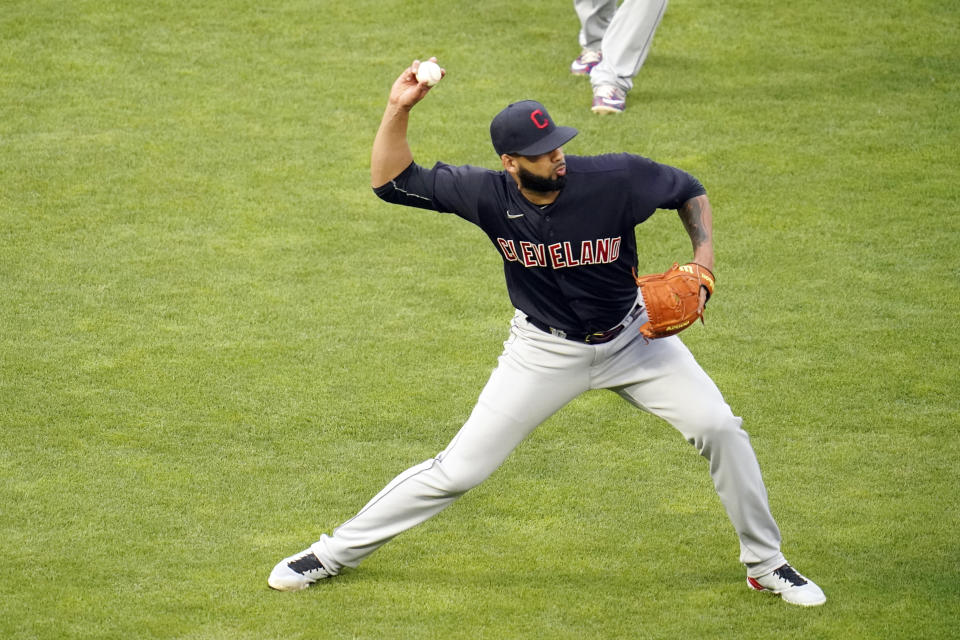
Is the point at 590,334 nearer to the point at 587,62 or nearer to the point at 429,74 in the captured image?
the point at 429,74

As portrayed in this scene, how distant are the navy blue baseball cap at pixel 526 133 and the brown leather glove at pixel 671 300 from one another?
0.58 m

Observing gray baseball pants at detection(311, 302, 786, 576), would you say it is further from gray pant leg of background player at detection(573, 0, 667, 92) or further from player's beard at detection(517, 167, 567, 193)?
gray pant leg of background player at detection(573, 0, 667, 92)

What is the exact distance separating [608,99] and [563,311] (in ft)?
17.2

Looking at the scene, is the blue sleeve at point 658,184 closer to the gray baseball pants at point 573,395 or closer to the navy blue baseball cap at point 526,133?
the navy blue baseball cap at point 526,133

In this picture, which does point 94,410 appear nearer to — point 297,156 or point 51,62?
point 297,156

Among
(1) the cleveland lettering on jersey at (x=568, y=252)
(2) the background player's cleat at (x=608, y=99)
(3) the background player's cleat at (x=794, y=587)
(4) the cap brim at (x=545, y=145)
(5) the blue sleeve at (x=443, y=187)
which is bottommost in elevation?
(3) the background player's cleat at (x=794, y=587)

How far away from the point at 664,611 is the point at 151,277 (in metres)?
4.06

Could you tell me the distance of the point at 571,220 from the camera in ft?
14.5

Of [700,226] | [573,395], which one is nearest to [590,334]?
[573,395]

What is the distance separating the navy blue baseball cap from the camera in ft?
14.1

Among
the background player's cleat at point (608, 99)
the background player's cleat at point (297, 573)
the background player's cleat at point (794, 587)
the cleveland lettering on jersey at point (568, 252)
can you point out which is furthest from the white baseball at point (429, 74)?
the background player's cleat at point (608, 99)

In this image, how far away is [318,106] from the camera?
966 cm

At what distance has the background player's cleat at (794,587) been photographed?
4629 millimetres

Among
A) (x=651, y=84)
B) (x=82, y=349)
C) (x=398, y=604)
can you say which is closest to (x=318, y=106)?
(x=651, y=84)
